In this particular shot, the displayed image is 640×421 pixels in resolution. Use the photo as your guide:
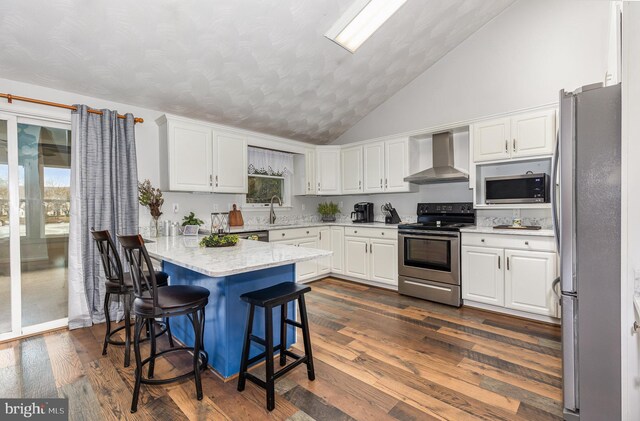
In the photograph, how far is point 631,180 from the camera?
1.39 metres

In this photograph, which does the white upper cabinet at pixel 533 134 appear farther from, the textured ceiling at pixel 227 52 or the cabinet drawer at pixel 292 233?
the cabinet drawer at pixel 292 233

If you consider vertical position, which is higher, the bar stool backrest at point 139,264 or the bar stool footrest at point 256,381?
the bar stool backrest at point 139,264

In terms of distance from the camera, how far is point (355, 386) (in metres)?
2.05

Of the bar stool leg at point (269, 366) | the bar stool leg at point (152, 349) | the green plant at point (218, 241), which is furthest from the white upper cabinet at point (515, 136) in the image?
→ the bar stool leg at point (152, 349)

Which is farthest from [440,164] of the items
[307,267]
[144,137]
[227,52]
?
[144,137]

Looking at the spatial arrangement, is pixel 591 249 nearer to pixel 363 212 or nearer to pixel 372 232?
pixel 372 232

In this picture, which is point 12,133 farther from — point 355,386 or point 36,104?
point 355,386

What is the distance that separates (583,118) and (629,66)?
310 millimetres

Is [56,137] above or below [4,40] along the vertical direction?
below

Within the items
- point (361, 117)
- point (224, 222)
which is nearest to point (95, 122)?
point (224, 222)

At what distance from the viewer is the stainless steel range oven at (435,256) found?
11.7ft

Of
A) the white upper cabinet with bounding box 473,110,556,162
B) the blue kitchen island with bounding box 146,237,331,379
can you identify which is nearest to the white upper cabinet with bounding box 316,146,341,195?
the white upper cabinet with bounding box 473,110,556,162

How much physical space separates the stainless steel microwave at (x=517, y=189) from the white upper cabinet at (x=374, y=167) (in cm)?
142

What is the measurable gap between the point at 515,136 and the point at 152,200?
4.07 metres
